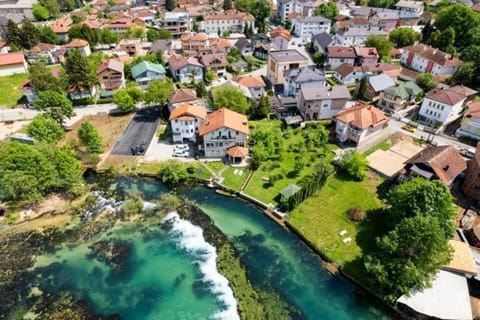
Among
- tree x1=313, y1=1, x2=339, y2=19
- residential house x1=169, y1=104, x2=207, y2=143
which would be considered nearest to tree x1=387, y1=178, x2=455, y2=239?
residential house x1=169, y1=104, x2=207, y2=143

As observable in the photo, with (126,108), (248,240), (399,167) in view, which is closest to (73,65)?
(126,108)

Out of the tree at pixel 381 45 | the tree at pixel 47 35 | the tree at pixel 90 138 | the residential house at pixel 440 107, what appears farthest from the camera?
the tree at pixel 47 35

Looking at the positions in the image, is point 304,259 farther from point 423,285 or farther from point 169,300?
point 169,300

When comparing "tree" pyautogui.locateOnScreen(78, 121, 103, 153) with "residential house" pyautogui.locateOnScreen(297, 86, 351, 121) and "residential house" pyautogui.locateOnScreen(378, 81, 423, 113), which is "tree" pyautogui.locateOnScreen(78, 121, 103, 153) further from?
"residential house" pyautogui.locateOnScreen(378, 81, 423, 113)

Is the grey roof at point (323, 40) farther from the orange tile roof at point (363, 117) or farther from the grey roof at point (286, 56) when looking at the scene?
the orange tile roof at point (363, 117)

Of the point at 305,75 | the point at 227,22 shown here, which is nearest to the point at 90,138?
the point at 305,75

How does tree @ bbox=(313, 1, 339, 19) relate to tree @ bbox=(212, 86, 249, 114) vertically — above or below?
above

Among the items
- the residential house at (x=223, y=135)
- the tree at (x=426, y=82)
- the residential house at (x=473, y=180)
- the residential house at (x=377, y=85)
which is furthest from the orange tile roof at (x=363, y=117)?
the tree at (x=426, y=82)
